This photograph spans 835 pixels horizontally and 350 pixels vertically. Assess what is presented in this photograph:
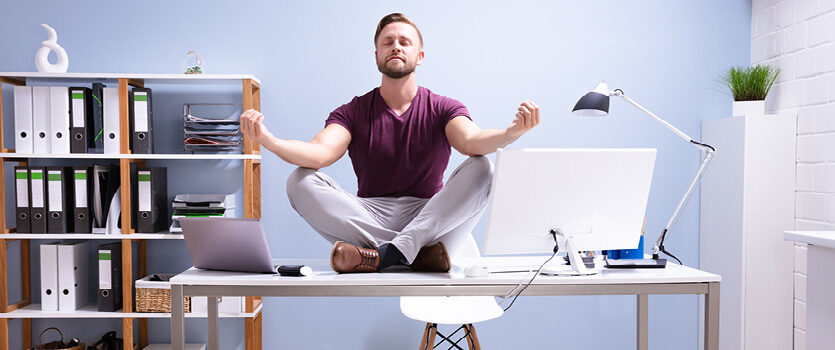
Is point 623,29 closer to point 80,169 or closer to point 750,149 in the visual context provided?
point 750,149

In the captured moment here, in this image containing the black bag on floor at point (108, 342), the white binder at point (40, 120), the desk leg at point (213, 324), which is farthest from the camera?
the black bag on floor at point (108, 342)

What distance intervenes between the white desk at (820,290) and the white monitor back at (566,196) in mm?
597

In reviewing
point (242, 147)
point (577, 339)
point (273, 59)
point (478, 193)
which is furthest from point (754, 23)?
point (242, 147)

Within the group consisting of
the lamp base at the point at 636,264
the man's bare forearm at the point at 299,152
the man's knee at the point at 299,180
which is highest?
the man's bare forearm at the point at 299,152

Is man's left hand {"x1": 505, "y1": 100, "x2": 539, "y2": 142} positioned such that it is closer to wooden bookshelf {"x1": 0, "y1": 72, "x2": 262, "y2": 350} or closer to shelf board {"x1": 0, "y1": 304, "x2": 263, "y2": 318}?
wooden bookshelf {"x1": 0, "y1": 72, "x2": 262, "y2": 350}

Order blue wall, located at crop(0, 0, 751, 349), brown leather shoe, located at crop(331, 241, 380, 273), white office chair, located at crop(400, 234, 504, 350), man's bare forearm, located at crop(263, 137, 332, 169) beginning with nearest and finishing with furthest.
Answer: brown leather shoe, located at crop(331, 241, 380, 273)
man's bare forearm, located at crop(263, 137, 332, 169)
white office chair, located at crop(400, 234, 504, 350)
blue wall, located at crop(0, 0, 751, 349)

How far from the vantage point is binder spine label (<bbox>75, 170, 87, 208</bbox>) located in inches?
105

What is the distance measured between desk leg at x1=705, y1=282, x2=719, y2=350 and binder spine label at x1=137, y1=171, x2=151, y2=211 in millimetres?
2327

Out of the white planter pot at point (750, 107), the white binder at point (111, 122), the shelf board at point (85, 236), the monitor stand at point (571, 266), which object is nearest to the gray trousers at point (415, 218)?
the monitor stand at point (571, 266)

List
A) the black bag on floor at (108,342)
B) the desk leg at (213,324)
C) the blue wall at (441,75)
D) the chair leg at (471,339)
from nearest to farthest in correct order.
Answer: the desk leg at (213,324) < the chair leg at (471,339) < the black bag on floor at (108,342) < the blue wall at (441,75)

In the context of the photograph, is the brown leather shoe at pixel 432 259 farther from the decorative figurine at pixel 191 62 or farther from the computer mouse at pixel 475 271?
the decorative figurine at pixel 191 62

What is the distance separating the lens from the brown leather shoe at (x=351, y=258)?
5.24 feet

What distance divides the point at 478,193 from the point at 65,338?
2458 mm

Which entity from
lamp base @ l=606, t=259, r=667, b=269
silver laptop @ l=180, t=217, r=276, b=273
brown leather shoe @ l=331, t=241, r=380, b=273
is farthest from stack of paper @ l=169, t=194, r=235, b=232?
lamp base @ l=606, t=259, r=667, b=269
